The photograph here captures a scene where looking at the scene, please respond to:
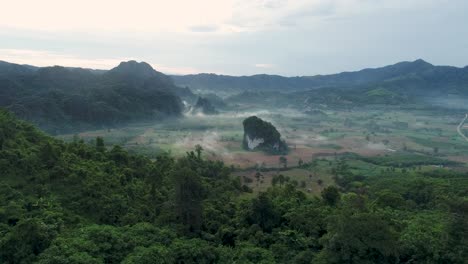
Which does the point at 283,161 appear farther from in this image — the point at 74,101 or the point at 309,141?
the point at 74,101

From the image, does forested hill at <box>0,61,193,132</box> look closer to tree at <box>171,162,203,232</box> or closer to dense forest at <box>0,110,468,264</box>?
dense forest at <box>0,110,468,264</box>

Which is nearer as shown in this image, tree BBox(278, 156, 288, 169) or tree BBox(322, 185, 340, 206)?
tree BBox(322, 185, 340, 206)

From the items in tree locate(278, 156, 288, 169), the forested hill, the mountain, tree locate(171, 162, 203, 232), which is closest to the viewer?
tree locate(171, 162, 203, 232)

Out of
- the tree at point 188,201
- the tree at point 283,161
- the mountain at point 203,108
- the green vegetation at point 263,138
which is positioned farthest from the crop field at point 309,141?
the tree at point 188,201

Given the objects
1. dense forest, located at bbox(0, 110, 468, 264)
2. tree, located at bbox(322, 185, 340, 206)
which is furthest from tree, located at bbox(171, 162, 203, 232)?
tree, located at bbox(322, 185, 340, 206)

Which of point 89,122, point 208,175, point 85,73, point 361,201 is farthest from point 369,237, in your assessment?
point 85,73

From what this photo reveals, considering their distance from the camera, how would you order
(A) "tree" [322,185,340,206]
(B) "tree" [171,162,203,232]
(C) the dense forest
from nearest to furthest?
(C) the dense forest, (B) "tree" [171,162,203,232], (A) "tree" [322,185,340,206]

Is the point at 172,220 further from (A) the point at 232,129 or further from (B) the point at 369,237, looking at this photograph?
(A) the point at 232,129

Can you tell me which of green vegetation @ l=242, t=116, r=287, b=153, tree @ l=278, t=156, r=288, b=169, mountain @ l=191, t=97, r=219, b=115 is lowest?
tree @ l=278, t=156, r=288, b=169
